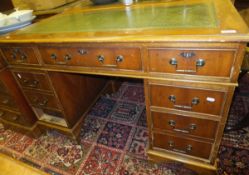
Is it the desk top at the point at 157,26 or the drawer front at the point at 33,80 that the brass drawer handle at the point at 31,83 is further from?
the desk top at the point at 157,26

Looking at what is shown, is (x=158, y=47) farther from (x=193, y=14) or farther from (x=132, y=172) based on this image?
(x=132, y=172)

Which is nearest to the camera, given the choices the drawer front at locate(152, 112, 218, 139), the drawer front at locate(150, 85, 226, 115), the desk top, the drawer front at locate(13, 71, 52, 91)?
the desk top

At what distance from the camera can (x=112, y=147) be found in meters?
1.35

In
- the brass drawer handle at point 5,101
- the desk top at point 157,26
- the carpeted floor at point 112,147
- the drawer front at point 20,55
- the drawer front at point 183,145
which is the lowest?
the carpeted floor at point 112,147

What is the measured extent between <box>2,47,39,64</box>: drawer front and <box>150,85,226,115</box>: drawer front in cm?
75

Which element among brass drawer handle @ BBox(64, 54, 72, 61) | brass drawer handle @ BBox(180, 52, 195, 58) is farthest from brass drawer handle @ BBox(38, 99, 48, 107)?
brass drawer handle @ BBox(180, 52, 195, 58)

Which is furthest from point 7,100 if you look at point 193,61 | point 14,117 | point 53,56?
point 193,61

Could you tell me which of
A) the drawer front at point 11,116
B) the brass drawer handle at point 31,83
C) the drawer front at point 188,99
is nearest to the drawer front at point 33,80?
the brass drawer handle at point 31,83

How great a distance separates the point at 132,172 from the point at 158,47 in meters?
0.87

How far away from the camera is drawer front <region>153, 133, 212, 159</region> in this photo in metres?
0.96

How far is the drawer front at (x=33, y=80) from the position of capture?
114cm

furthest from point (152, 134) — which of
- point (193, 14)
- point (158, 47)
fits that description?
point (193, 14)

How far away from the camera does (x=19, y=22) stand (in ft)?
4.00

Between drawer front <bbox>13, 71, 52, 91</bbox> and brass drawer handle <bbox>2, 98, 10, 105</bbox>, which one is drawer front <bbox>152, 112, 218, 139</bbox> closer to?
drawer front <bbox>13, 71, 52, 91</bbox>
